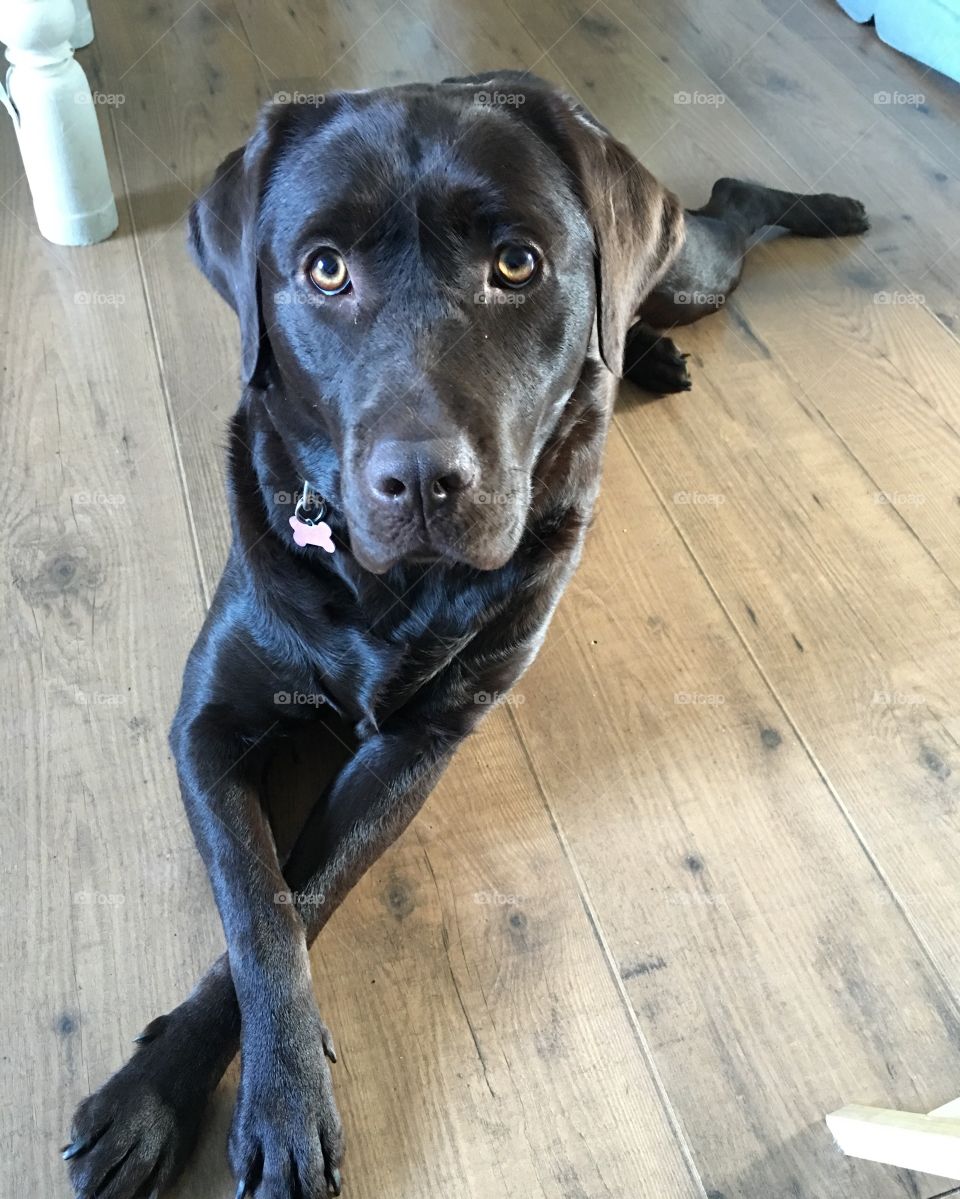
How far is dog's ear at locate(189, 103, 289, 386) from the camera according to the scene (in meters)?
1.37

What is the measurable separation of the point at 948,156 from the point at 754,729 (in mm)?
1867

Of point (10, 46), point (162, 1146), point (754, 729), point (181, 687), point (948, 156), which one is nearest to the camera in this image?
point (162, 1146)

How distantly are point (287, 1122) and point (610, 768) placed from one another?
0.69m

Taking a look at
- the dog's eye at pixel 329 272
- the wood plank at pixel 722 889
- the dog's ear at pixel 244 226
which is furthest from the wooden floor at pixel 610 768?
the dog's eye at pixel 329 272

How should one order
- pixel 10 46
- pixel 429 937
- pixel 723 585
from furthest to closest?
pixel 10 46
pixel 723 585
pixel 429 937

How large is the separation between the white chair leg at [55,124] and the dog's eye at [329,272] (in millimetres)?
1160

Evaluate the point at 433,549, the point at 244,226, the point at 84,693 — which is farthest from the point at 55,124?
the point at 433,549

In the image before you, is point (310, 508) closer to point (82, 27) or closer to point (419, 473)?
point (419, 473)

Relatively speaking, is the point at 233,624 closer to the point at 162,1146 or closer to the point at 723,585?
the point at 162,1146

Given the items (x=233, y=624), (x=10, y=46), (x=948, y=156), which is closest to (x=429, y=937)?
(x=233, y=624)

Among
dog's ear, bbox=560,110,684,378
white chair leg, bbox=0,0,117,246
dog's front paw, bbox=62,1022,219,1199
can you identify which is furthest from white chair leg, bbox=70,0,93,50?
dog's front paw, bbox=62,1022,219,1199

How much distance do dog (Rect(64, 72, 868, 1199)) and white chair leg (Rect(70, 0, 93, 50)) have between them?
177 centimetres

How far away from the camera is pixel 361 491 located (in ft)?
4.20

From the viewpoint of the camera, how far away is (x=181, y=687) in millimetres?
1651
